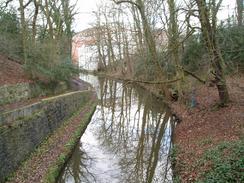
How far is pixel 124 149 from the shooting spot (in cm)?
1576

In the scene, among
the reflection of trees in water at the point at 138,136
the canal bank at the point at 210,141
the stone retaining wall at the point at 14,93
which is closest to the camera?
the canal bank at the point at 210,141

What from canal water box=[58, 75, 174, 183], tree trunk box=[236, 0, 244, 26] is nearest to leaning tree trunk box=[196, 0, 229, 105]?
canal water box=[58, 75, 174, 183]

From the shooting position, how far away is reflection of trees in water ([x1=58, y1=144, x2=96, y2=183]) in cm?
1220

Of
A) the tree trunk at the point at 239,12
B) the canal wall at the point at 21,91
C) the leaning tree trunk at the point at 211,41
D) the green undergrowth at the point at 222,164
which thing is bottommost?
the green undergrowth at the point at 222,164

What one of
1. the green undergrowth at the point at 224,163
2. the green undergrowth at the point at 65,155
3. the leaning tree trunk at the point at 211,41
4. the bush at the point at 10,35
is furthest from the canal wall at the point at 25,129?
the bush at the point at 10,35

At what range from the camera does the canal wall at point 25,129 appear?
1101 centimetres

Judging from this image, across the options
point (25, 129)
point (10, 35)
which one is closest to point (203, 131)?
point (25, 129)

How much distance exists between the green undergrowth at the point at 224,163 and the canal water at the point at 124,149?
2.04 meters

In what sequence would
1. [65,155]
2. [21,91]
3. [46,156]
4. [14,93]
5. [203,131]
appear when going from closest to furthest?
[46,156] < [65,155] < [203,131] < [14,93] < [21,91]

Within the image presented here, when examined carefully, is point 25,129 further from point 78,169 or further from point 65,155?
point 78,169

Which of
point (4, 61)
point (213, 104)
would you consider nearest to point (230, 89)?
point (213, 104)

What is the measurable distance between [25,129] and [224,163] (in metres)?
7.33

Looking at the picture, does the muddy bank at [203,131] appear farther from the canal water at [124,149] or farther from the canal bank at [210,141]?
the canal water at [124,149]

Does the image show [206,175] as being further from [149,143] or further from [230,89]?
[230,89]
